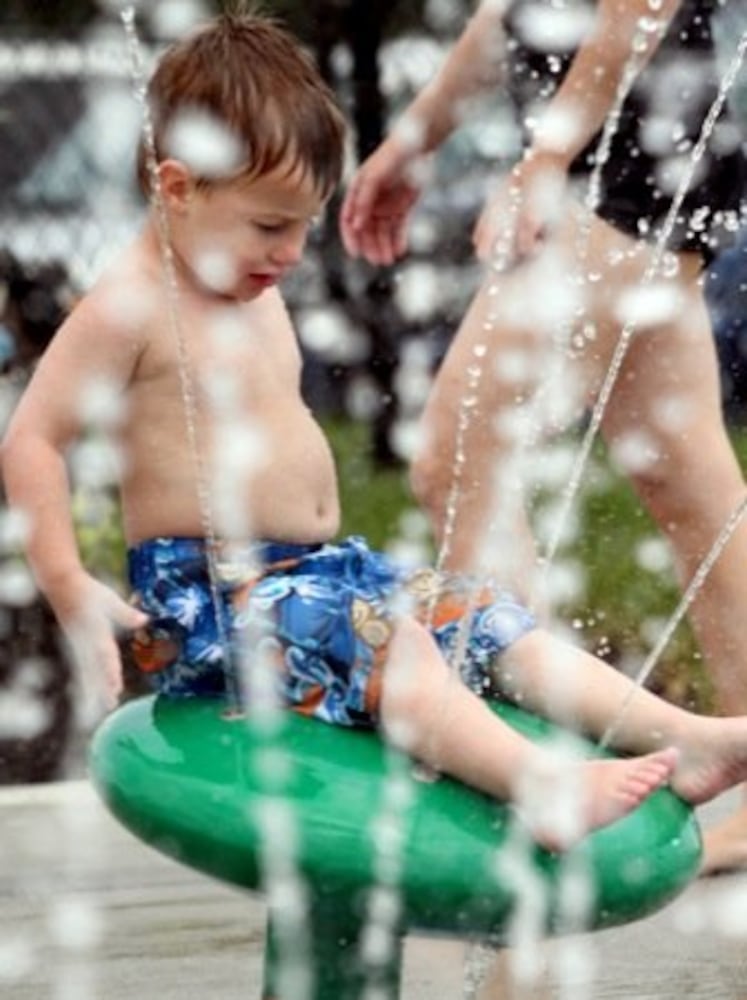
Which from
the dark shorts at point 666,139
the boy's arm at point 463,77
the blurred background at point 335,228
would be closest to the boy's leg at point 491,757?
the dark shorts at point 666,139

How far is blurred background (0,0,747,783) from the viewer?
5789mm

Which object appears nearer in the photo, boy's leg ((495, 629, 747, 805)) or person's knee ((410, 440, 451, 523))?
boy's leg ((495, 629, 747, 805))

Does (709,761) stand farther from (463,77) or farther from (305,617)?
(463,77)

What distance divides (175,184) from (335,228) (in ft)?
11.9

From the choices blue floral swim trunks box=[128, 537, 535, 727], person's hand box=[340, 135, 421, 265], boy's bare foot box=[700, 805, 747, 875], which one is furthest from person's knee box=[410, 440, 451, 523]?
boy's bare foot box=[700, 805, 747, 875]

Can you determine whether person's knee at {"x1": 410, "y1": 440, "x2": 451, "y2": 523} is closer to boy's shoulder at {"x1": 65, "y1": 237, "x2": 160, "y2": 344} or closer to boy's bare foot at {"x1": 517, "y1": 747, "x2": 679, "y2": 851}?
boy's shoulder at {"x1": 65, "y1": 237, "x2": 160, "y2": 344}

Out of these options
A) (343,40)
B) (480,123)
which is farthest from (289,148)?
(480,123)

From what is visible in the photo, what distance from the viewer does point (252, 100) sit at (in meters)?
2.77

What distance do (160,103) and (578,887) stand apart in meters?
0.86

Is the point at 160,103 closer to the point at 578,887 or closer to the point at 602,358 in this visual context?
the point at 602,358

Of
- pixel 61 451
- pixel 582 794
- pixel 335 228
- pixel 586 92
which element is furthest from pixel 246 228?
pixel 335 228

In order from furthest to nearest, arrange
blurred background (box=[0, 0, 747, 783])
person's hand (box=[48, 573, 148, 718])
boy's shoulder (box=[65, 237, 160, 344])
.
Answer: blurred background (box=[0, 0, 747, 783]), boy's shoulder (box=[65, 237, 160, 344]), person's hand (box=[48, 573, 148, 718])

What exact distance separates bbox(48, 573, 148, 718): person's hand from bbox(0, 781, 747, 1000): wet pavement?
55 centimetres

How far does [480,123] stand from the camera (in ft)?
23.3
